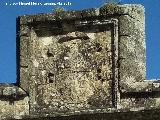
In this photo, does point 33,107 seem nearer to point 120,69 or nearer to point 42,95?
point 42,95

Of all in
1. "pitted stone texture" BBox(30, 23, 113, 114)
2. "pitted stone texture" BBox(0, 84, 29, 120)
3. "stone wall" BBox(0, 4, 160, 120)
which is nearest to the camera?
"stone wall" BBox(0, 4, 160, 120)

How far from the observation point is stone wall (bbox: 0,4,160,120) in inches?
675

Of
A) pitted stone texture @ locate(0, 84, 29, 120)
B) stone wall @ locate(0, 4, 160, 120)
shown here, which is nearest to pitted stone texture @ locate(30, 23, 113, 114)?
stone wall @ locate(0, 4, 160, 120)

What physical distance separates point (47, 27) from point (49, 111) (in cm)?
158

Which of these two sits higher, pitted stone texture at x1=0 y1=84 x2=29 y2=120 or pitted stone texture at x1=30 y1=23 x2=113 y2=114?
pitted stone texture at x1=30 y1=23 x2=113 y2=114

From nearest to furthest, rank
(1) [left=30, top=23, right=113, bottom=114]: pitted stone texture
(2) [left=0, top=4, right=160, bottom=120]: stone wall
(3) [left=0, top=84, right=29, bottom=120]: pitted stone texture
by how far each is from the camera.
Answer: (2) [left=0, top=4, right=160, bottom=120]: stone wall
(1) [left=30, top=23, right=113, bottom=114]: pitted stone texture
(3) [left=0, top=84, right=29, bottom=120]: pitted stone texture

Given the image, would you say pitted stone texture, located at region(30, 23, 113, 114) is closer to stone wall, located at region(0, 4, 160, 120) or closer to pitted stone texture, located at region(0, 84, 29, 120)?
stone wall, located at region(0, 4, 160, 120)

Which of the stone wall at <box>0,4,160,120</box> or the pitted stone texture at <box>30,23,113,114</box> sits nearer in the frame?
the stone wall at <box>0,4,160,120</box>

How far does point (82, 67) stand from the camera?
693 inches

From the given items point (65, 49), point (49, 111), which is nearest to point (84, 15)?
point (65, 49)

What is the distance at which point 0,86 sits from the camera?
1789cm

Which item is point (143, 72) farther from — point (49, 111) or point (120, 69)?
point (49, 111)

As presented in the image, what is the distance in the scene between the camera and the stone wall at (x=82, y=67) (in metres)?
17.2

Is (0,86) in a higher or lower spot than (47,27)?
lower
